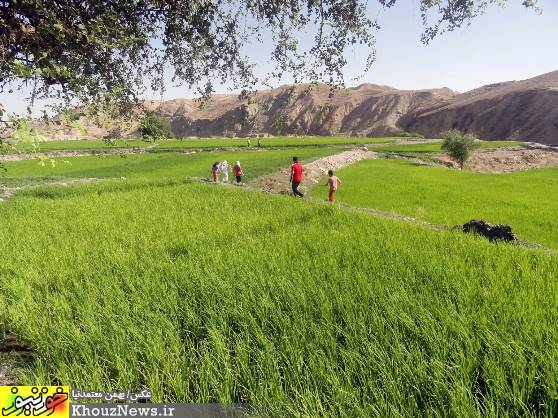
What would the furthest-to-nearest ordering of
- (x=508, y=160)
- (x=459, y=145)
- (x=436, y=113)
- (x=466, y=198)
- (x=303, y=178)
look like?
(x=436, y=113)
(x=508, y=160)
(x=459, y=145)
(x=303, y=178)
(x=466, y=198)

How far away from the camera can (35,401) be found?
236 cm

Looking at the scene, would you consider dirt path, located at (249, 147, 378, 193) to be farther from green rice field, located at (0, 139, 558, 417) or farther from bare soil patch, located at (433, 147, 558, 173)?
bare soil patch, located at (433, 147, 558, 173)

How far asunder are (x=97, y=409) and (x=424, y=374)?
216cm

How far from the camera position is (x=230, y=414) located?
7.09 feet

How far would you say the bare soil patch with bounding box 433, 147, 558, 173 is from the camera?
1316 inches

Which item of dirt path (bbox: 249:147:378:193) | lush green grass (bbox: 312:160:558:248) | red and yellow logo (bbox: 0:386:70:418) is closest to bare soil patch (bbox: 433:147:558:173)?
dirt path (bbox: 249:147:378:193)


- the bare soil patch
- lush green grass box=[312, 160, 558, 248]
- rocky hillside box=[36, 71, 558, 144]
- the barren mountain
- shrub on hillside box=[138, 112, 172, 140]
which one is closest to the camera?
shrub on hillside box=[138, 112, 172, 140]

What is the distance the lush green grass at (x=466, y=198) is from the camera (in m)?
9.63

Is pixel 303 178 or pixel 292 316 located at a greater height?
pixel 292 316

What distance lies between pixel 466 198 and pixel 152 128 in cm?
1249

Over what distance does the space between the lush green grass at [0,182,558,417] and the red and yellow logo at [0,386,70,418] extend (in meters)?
0.11

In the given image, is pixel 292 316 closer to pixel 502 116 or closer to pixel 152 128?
pixel 152 128

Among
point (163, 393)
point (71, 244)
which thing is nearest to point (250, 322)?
point (163, 393)

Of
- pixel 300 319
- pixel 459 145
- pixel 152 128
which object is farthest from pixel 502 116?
pixel 300 319
